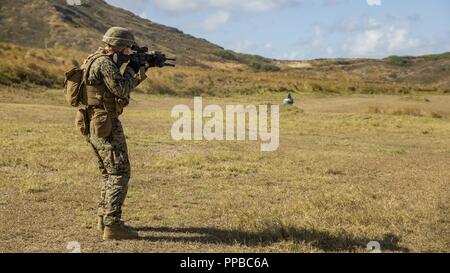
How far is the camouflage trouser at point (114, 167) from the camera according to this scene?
237 inches

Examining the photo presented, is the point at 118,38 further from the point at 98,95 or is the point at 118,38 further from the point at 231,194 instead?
the point at 231,194

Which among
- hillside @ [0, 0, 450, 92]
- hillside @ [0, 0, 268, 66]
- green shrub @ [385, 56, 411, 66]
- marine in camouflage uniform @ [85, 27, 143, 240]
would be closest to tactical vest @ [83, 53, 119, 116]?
marine in camouflage uniform @ [85, 27, 143, 240]

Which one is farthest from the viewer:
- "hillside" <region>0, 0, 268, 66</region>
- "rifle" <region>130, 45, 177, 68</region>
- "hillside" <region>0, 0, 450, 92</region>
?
"hillside" <region>0, 0, 268, 66</region>

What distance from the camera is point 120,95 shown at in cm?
586

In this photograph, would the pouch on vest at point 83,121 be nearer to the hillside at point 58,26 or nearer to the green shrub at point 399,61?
the hillside at point 58,26

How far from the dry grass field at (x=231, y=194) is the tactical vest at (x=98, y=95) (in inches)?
57.6

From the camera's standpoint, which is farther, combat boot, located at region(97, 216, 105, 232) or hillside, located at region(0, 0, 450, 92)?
hillside, located at region(0, 0, 450, 92)

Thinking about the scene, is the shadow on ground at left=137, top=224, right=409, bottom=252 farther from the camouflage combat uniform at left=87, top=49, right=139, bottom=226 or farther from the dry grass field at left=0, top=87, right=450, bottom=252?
the camouflage combat uniform at left=87, top=49, right=139, bottom=226

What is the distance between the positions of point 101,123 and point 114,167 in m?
0.49

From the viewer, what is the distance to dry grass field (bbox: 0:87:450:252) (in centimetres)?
623

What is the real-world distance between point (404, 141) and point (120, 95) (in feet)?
45.5

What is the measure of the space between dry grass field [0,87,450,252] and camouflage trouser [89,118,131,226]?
363 millimetres

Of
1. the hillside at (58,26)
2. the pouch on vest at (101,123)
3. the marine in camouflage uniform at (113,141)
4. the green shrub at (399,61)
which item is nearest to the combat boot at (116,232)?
the marine in camouflage uniform at (113,141)

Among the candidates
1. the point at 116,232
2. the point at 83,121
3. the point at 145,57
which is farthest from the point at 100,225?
the point at 145,57
